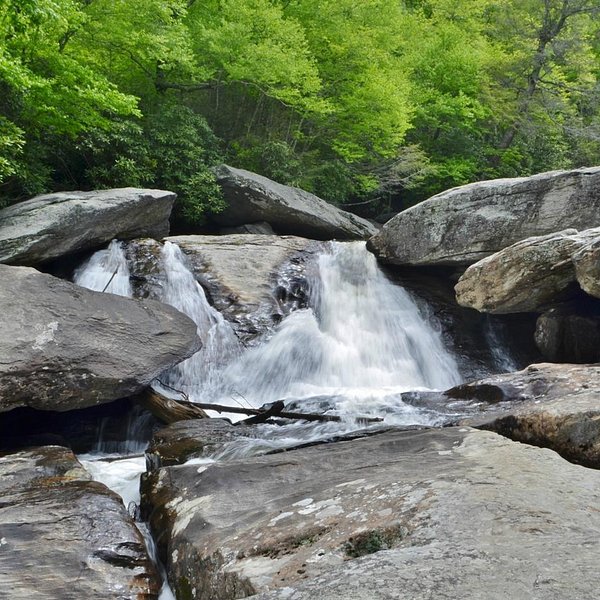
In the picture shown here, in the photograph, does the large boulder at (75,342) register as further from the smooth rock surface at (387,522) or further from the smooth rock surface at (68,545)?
the smooth rock surface at (387,522)

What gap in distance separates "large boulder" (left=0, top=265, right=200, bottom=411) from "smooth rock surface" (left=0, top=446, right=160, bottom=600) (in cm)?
187

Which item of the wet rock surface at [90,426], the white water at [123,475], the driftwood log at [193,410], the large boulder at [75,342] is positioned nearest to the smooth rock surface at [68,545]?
the white water at [123,475]

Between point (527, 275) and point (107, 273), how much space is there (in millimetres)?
8137

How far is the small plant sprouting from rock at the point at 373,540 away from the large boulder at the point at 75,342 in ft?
17.5

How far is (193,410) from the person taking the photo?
7.88 metres

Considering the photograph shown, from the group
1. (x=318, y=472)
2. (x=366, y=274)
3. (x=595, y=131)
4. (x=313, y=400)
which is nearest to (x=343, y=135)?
(x=366, y=274)

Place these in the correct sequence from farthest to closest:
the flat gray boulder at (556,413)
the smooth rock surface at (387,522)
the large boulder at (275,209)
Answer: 1. the large boulder at (275,209)
2. the flat gray boulder at (556,413)
3. the smooth rock surface at (387,522)

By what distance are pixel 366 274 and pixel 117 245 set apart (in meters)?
5.91

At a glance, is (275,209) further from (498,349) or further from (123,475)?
(123,475)

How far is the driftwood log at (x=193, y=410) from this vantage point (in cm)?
738

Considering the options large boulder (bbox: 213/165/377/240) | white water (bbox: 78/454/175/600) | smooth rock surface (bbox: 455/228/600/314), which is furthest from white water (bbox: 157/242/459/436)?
large boulder (bbox: 213/165/377/240)

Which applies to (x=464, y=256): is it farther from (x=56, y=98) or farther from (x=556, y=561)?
(x=556, y=561)

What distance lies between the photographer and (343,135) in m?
20.4

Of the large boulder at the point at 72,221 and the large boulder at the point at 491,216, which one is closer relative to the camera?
the large boulder at the point at 72,221
